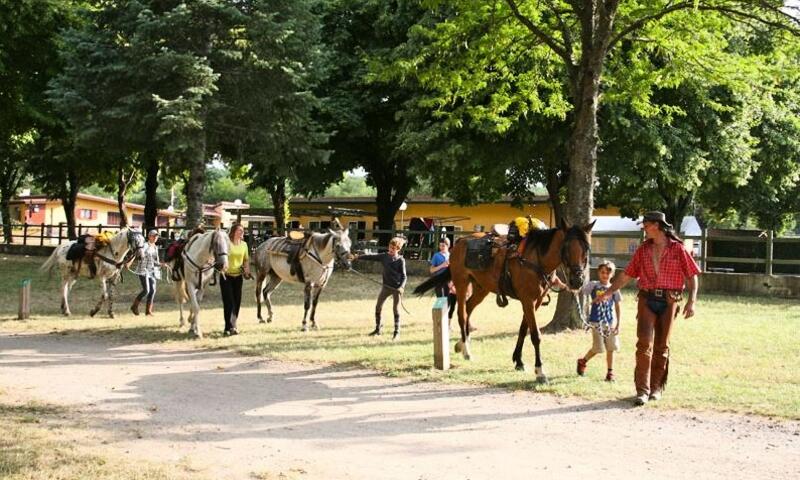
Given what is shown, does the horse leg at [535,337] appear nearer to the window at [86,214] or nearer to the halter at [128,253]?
the halter at [128,253]

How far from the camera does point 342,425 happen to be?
25.1 ft

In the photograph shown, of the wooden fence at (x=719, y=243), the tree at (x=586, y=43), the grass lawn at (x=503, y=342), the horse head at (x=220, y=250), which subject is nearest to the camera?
the grass lawn at (x=503, y=342)

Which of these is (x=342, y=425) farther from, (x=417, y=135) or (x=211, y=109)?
(x=417, y=135)

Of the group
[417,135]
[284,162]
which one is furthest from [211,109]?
[417,135]

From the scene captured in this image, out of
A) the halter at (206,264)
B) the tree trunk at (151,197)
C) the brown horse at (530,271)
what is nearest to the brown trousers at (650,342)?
the brown horse at (530,271)

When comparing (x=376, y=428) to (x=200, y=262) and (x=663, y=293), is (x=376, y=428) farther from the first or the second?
(x=200, y=262)

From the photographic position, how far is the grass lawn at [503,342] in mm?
9320

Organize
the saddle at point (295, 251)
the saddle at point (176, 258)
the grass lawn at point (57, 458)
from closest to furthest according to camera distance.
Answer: the grass lawn at point (57, 458), the saddle at point (295, 251), the saddle at point (176, 258)

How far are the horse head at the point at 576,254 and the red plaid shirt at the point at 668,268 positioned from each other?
859 millimetres

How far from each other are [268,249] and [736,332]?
9476 millimetres

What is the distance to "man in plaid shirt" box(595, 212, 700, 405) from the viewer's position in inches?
333

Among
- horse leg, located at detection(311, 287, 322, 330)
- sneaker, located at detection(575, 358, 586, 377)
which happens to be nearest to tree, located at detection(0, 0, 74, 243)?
horse leg, located at detection(311, 287, 322, 330)

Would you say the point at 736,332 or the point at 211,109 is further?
the point at 211,109

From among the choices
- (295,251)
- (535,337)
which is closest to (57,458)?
(535,337)
